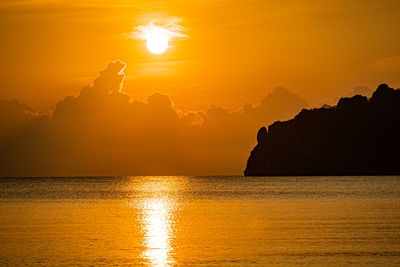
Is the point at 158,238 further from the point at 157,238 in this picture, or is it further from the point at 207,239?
the point at 207,239

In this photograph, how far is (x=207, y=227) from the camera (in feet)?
253

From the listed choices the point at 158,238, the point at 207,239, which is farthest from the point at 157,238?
the point at 207,239

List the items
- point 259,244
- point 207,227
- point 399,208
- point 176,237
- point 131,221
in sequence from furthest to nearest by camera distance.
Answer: point 399,208 → point 131,221 → point 207,227 → point 176,237 → point 259,244

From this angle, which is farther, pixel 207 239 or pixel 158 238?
pixel 158 238

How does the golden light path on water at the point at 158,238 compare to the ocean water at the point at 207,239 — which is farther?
the golden light path on water at the point at 158,238

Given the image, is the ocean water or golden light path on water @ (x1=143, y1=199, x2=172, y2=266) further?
golden light path on water @ (x1=143, y1=199, x2=172, y2=266)

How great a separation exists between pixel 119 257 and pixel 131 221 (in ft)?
119

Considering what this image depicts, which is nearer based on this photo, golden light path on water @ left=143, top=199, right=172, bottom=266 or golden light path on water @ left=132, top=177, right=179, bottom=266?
golden light path on water @ left=132, top=177, right=179, bottom=266

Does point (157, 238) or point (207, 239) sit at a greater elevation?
point (157, 238)

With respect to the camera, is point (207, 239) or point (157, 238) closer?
point (207, 239)

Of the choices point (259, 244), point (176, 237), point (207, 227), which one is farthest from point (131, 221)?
point (259, 244)

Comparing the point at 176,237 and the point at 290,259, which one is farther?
the point at 176,237

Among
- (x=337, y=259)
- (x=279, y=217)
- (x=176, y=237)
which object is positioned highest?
(x=279, y=217)

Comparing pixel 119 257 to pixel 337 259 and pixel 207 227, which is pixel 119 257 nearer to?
pixel 337 259
